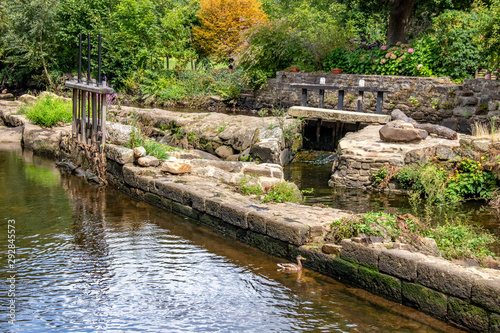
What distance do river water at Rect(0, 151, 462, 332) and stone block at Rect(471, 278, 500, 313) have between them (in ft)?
1.23

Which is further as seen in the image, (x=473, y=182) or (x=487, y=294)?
(x=473, y=182)

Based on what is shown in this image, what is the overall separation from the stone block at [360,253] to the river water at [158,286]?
317 mm

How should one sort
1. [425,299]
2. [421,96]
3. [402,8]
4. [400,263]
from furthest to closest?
[402,8], [421,96], [400,263], [425,299]

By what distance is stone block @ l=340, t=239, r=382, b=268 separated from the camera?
5.18 meters

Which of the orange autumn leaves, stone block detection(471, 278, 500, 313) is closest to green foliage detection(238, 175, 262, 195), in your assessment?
stone block detection(471, 278, 500, 313)

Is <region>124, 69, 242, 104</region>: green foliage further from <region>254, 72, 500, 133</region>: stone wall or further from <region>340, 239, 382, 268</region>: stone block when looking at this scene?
<region>340, 239, 382, 268</region>: stone block

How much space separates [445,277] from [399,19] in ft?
57.5

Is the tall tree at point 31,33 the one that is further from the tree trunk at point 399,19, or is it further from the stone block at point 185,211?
the stone block at point 185,211

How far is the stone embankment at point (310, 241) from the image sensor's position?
177 inches

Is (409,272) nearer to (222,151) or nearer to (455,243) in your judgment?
(455,243)

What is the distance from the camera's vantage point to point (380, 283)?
5137 millimetres

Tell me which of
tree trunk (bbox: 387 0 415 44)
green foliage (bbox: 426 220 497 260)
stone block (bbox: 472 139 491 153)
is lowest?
green foliage (bbox: 426 220 497 260)

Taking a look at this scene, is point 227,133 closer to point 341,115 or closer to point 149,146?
point 341,115

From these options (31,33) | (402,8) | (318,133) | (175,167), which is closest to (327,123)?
(318,133)
